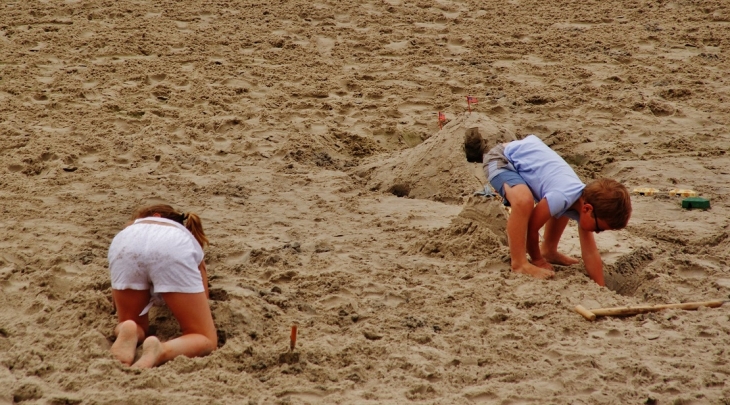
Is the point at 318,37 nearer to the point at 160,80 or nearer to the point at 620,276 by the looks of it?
the point at 160,80

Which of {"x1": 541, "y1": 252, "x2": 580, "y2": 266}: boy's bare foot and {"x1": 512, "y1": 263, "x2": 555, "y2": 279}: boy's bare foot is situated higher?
{"x1": 512, "y1": 263, "x2": 555, "y2": 279}: boy's bare foot

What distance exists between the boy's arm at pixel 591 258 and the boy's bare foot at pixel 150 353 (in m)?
2.09

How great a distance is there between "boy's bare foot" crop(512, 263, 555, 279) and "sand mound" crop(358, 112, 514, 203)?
111 cm

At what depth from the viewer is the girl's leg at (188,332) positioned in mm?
2973

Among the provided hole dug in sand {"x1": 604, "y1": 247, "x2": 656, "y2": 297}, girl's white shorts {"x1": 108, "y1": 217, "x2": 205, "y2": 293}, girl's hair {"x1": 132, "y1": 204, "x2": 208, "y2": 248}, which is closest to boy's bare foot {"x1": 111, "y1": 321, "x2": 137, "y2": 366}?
girl's white shorts {"x1": 108, "y1": 217, "x2": 205, "y2": 293}

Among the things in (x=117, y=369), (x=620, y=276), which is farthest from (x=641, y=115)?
(x=117, y=369)

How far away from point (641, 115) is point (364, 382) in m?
3.84

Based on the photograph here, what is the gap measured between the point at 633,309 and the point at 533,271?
52 cm

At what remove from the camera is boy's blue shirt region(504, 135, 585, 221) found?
3.83 meters

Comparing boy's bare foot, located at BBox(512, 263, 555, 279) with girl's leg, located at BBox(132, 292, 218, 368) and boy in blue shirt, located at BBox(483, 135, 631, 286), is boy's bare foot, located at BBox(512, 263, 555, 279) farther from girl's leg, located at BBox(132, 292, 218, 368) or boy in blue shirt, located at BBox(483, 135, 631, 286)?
girl's leg, located at BBox(132, 292, 218, 368)

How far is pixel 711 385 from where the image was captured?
292cm

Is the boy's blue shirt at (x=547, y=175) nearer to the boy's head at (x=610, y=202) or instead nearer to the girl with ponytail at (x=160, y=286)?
the boy's head at (x=610, y=202)

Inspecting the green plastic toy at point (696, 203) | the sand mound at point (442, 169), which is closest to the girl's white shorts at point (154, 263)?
the sand mound at point (442, 169)

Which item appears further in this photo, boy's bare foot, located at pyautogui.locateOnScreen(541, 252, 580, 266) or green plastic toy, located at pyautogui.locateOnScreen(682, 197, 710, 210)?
green plastic toy, located at pyautogui.locateOnScreen(682, 197, 710, 210)
